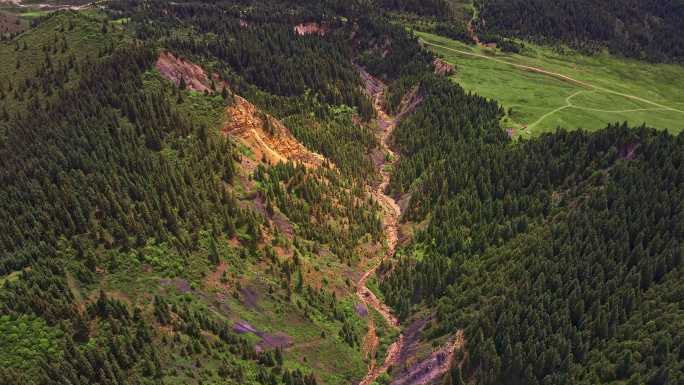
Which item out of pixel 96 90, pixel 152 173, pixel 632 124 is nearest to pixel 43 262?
pixel 152 173

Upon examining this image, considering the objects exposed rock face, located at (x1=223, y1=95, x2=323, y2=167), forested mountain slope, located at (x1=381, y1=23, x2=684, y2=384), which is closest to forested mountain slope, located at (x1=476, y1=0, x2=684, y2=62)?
forested mountain slope, located at (x1=381, y1=23, x2=684, y2=384)

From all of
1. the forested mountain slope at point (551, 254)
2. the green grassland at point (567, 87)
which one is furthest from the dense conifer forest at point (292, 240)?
the green grassland at point (567, 87)

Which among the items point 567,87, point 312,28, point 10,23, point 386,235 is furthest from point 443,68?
Result: point 10,23

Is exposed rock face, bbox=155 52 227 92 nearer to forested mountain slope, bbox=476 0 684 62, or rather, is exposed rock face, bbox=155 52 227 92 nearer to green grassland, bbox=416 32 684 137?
green grassland, bbox=416 32 684 137

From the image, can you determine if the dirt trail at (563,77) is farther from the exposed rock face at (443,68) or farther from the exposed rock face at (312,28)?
the exposed rock face at (312,28)

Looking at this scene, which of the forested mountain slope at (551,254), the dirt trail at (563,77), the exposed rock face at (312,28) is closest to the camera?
the forested mountain slope at (551,254)

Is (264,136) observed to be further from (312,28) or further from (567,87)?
(567,87)
